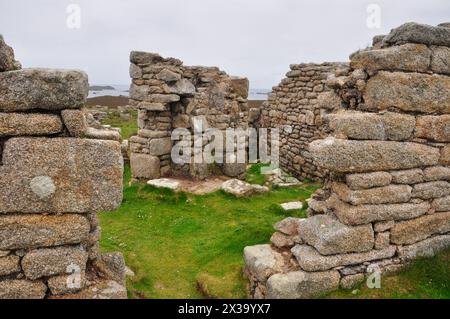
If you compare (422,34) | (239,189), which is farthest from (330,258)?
(239,189)

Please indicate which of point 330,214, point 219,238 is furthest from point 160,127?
point 330,214

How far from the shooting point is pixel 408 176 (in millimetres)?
5293

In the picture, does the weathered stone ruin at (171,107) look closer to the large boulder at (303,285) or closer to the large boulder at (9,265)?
the large boulder at (303,285)

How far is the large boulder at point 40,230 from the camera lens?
404cm

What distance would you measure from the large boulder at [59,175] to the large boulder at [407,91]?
3.50 metres

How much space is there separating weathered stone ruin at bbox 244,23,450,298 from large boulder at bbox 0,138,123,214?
2.55 metres

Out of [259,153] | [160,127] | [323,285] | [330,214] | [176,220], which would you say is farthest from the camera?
[259,153]

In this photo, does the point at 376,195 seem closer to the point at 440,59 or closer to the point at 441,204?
the point at 441,204

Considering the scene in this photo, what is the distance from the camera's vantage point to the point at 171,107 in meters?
12.1

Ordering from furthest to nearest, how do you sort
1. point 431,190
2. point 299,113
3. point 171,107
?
1. point 299,113
2. point 171,107
3. point 431,190

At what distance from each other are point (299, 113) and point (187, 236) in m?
7.12

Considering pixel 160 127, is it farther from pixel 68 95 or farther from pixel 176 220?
pixel 68 95

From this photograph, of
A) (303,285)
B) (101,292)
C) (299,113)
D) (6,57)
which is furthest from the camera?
(299,113)

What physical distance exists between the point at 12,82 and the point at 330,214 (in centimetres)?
439
